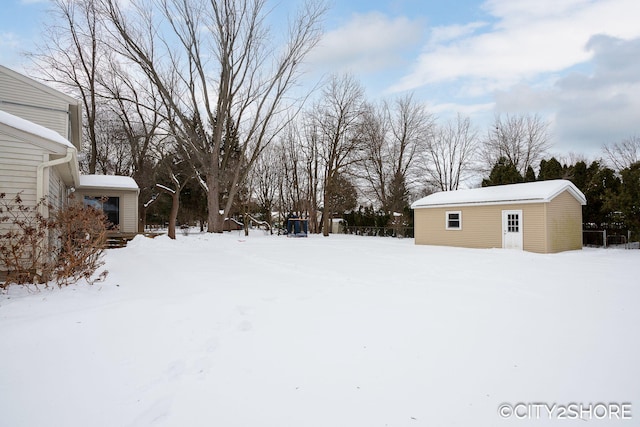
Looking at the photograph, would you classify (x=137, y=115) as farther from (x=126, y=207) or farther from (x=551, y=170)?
(x=551, y=170)

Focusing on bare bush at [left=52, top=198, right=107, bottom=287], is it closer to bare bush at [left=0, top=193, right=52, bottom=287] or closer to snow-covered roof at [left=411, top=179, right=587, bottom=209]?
bare bush at [left=0, top=193, right=52, bottom=287]

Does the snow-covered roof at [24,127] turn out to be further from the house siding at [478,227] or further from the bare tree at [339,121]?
the bare tree at [339,121]

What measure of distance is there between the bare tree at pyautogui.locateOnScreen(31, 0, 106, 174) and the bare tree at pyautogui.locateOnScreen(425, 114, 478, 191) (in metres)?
26.3

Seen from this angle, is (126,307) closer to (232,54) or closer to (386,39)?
(386,39)

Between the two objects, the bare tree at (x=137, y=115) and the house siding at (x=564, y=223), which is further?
the bare tree at (x=137, y=115)

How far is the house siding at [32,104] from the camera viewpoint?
34.8 ft

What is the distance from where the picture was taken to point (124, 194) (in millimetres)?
15516

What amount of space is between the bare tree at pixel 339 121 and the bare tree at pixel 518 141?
13.3 metres

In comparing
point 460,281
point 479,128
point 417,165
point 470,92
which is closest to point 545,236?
point 470,92

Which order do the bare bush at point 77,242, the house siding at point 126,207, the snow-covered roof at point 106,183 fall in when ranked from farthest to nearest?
the house siding at point 126,207 < the snow-covered roof at point 106,183 < the bare bush at point 77,242

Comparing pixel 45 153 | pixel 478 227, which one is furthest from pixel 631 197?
pixel 45 153

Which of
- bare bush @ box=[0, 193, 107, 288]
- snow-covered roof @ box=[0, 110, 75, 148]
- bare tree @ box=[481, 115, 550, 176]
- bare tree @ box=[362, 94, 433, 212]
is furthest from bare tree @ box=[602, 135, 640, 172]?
snow-covered roof @ box=[0, 110, 75, 148]

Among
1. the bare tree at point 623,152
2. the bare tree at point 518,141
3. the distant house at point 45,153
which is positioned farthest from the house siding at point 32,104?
the bare tree at point 623,152
